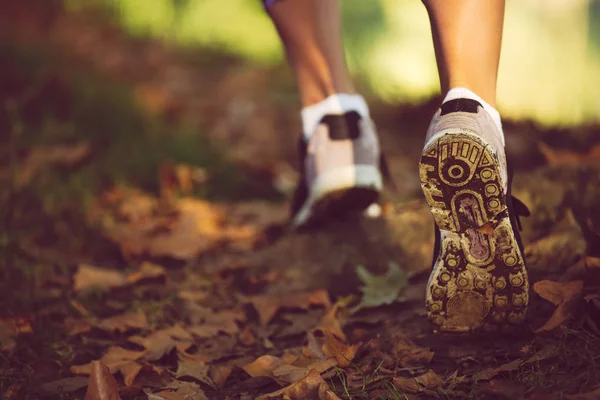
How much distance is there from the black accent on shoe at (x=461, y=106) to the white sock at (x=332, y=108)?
650mm

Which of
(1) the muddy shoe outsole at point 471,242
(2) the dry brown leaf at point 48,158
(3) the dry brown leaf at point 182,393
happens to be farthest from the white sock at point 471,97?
(2) the dry brown leaf at point 48,158

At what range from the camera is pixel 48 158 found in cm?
303

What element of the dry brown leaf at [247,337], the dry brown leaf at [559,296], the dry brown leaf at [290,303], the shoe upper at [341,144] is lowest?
the dry brown leaf at [247,337]

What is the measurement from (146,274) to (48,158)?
1210mm

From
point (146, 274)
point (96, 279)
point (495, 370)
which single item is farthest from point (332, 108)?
point (495, 370)

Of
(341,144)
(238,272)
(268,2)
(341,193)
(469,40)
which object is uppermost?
(268,2)

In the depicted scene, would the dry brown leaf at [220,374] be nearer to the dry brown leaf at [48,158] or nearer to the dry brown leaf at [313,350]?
the dry brown leaf at [313,350]

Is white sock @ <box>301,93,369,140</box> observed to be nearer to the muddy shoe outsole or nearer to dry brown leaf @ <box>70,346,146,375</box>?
the muddy shoe outsole

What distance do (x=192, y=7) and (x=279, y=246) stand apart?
190 inches

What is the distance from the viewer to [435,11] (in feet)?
4.64

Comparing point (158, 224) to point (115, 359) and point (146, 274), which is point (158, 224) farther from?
point (115, 359)

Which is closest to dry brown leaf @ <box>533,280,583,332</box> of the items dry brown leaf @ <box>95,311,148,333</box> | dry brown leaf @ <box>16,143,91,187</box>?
dry brown leaf @ <box>95,311,148,333</box>

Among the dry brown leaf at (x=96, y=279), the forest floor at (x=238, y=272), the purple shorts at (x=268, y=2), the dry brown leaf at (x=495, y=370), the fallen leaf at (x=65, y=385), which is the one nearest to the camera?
the dry brown leaf at (x=495, y=370)

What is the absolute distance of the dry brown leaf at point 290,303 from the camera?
178 centimetres
